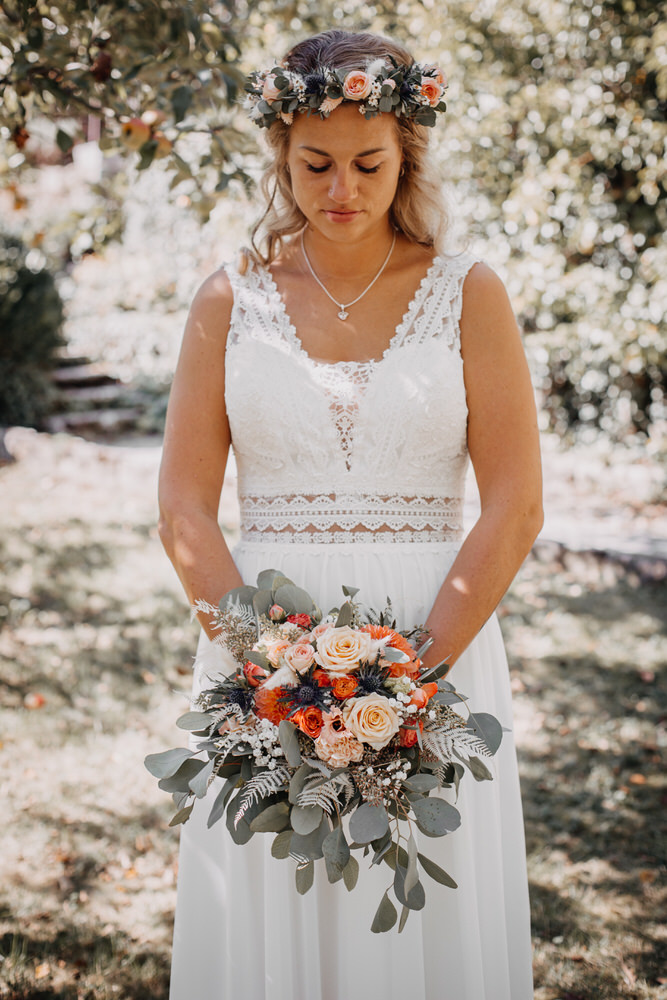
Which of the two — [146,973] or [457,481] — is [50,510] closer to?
[146,973]

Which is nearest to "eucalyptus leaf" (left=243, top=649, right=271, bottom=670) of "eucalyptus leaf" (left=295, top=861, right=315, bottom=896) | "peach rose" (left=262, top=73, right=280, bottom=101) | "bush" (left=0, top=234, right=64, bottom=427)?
"eucalyptus leaf" (left=295, top=861, right=315, bottom=896)

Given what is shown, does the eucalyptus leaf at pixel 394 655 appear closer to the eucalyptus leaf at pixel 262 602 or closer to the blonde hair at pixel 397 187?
the eucalyptus leaf at pixel 262 602

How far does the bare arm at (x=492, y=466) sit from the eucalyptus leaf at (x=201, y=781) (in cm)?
53

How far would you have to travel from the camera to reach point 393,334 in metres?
1.96

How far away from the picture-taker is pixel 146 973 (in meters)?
2.64

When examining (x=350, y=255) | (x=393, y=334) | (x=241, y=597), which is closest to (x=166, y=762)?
(x=241, y=597)

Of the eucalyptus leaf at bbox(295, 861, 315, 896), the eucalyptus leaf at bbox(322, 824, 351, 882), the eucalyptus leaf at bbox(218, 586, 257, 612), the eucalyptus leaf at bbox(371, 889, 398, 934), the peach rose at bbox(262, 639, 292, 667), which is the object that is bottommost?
the eucalyptus leaf at bbox(371, 889, 398, 934)

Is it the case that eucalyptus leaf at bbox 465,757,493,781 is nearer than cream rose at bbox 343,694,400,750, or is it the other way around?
cream rose at bbox 343,694,400,750

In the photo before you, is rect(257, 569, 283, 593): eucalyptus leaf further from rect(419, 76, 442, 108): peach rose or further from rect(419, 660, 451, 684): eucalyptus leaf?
rect(419, 76, 442, 108): peach rose

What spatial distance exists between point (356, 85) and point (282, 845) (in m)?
1.42

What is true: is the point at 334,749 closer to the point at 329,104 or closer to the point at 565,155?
the point at 329,104

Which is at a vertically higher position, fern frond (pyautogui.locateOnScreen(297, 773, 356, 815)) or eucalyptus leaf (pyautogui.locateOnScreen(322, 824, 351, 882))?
fern frond (pyautogui.locateOnScreen(297, 773, 356, 815))

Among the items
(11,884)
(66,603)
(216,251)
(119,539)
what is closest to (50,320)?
(216,251)

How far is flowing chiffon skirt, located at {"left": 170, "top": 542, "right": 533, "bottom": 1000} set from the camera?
1849 millimetres
